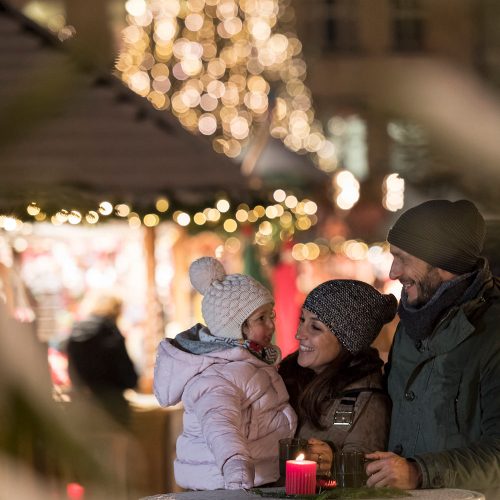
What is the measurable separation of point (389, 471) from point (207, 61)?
14.2 m

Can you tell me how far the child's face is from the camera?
3922 mm

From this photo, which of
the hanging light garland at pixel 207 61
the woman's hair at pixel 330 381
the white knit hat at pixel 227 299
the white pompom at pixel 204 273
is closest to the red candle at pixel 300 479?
the woman's hair at pixel 330 381

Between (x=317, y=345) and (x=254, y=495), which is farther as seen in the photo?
(x=317, y=345)

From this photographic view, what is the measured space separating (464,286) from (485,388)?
0.98 feet

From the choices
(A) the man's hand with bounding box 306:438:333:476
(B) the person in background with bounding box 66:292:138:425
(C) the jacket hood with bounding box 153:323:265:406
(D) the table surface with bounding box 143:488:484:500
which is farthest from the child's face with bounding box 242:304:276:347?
(B) the person in background with bounding box 66:292:138:425

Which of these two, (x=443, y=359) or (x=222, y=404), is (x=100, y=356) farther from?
(x=443, y=359)

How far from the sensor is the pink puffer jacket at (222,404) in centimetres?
360

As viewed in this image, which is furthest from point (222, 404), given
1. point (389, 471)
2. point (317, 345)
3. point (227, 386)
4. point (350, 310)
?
point (389, 471)

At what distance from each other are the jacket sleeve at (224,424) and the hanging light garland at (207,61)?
29.8 ft

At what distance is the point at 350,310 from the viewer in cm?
374

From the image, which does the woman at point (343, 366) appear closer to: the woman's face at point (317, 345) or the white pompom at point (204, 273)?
the woman's face at point (317, 345)

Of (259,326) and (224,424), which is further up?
(259,326)

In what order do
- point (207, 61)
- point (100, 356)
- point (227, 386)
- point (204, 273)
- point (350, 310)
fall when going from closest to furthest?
point (227, 386)
point (350, 310)
point (204, 273)
point (100, 356)
point (207, 61)

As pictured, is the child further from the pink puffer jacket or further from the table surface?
the table surface
